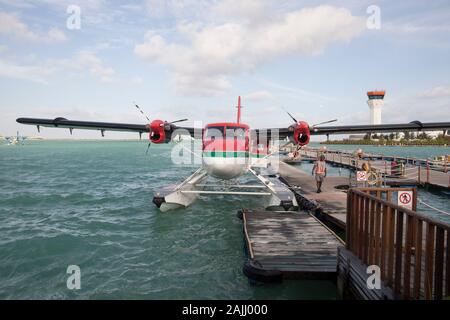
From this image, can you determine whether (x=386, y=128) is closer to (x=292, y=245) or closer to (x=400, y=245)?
(x=292, y=245)

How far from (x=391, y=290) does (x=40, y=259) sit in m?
8.02

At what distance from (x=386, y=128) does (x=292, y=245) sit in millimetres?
10138

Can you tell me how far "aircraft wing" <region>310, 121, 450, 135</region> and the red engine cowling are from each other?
7.07 meters

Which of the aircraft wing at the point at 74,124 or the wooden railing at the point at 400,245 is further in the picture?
the aircraft wing at the point at 74,124

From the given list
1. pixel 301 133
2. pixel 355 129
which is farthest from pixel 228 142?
pixel 355 129

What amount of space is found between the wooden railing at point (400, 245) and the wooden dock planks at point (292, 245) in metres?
0.90

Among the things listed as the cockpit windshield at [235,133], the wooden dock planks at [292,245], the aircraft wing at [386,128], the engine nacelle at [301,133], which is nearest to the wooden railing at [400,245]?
the wooden dock planks at [292,245]

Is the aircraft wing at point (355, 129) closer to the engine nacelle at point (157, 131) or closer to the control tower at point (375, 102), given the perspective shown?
the engine nacelle at point (157, 131)

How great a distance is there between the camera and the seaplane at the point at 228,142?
11109 millimetres

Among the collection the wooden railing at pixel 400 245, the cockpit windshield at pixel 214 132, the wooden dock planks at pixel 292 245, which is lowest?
the wooden dock planks at pixel 292 245

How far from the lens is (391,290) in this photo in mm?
4008

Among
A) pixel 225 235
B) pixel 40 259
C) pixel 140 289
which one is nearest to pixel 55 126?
pixel 40 259

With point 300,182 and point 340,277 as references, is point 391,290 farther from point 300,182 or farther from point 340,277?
point 300,182

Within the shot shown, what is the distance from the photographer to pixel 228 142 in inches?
440
